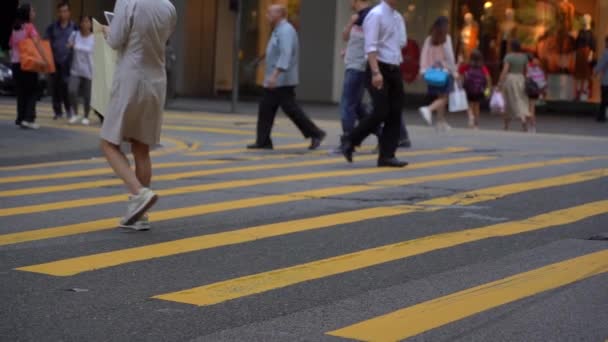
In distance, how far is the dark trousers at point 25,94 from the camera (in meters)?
17.6

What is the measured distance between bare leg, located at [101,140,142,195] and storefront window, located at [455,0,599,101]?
21.6 metres

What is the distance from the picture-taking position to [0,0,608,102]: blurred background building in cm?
2986

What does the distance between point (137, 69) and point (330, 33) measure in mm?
23057

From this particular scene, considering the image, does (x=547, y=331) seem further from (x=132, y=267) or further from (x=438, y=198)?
(x=438, y=198)

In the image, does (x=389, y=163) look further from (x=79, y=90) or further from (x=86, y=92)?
(x=79, y=90)

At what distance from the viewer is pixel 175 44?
110ft

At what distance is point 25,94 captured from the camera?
696 inches

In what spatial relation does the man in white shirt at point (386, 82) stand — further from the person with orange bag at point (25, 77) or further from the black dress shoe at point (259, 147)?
the person with orange bag at point (25, 77)

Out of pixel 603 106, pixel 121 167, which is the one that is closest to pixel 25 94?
pixel 121 167

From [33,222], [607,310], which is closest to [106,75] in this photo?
[33,222]

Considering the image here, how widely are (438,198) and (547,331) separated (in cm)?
494

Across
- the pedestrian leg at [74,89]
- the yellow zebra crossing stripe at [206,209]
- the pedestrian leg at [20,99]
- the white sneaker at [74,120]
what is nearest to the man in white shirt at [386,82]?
the yellow zebra crossing stripe at [206,209]

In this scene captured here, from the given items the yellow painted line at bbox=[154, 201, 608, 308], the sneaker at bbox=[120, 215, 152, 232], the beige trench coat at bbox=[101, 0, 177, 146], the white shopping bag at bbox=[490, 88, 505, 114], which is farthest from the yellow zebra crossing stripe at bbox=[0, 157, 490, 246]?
the white shopping bag at bbox=[490, 88, 505, 114]

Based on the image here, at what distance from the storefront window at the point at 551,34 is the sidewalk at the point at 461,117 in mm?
1129
